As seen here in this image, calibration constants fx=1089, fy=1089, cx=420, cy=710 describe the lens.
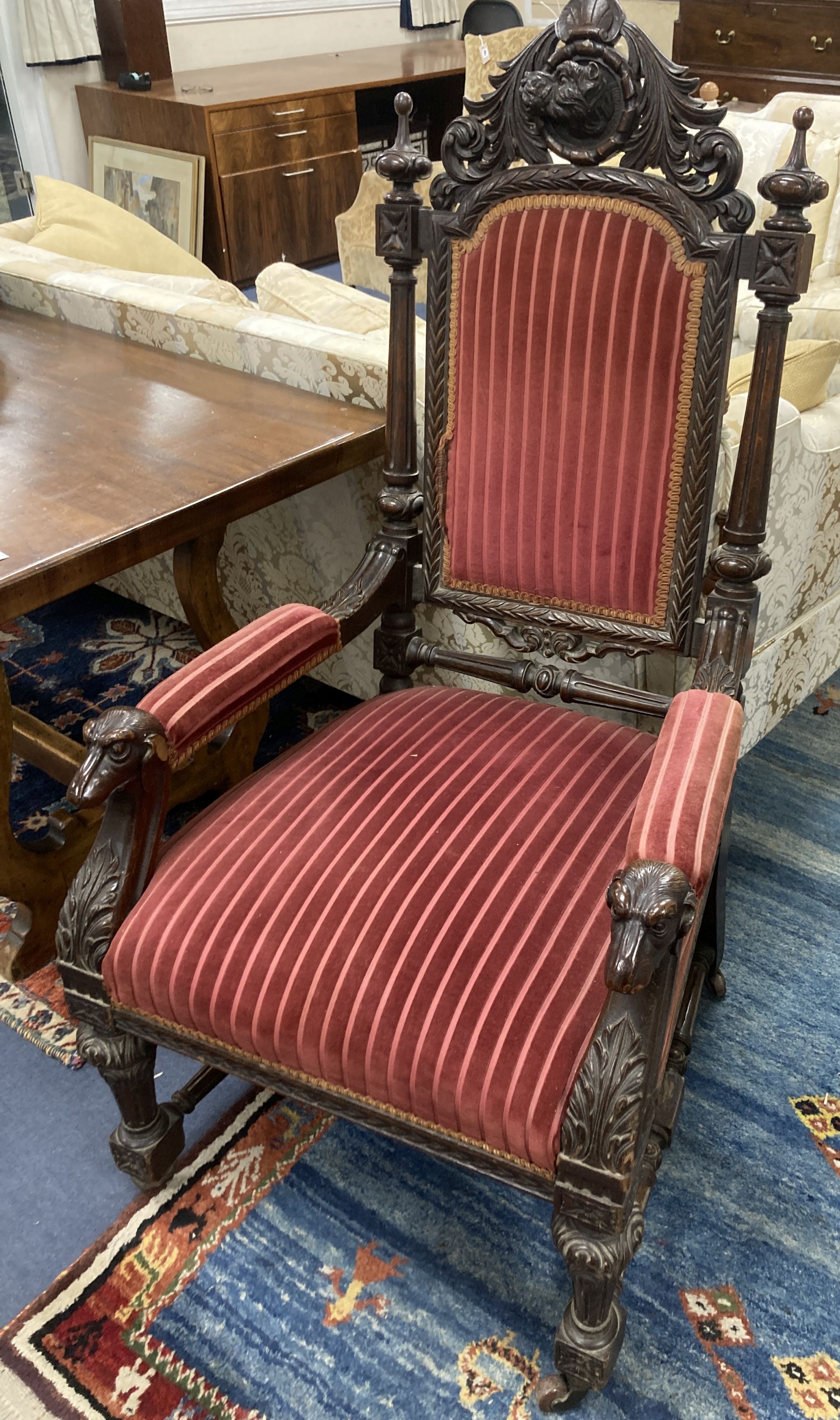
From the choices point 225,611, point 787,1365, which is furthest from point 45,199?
point 787,1365

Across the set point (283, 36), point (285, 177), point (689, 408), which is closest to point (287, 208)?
point (285, 177)

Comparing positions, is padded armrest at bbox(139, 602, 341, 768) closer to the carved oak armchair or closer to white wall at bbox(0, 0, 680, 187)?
the carved oak armchair

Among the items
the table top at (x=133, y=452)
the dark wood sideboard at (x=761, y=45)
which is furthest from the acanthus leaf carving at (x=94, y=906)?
the dark wood sideboard at (x=761, y=45)

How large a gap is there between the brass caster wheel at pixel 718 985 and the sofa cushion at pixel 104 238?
1.81 meters

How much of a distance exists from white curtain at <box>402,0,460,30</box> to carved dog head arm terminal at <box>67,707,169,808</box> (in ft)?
21.2

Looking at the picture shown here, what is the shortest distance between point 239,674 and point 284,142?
4.50m

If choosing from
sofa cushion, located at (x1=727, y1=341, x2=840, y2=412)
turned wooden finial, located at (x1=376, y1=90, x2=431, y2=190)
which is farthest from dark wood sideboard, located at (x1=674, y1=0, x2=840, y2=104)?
turned wooden finial, located at (x1=376, y1=90, x2=431, y2=190)

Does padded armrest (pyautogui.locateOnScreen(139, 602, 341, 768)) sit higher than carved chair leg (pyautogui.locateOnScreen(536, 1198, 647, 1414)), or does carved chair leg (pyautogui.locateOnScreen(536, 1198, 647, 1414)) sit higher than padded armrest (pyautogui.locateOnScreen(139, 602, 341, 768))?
padded armrest (pyautogui.locateOnScreen(139, 602, 341, 768))

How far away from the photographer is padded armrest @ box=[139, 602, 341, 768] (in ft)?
3.82

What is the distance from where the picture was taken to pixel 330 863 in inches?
45.3

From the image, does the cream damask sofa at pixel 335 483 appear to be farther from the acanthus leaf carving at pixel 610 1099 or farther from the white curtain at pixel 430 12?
the white curtain at pixel 430 12

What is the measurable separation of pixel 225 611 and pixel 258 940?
92 cm

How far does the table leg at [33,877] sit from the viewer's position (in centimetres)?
164

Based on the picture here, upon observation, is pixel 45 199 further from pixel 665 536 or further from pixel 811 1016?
pixel 811 1016
